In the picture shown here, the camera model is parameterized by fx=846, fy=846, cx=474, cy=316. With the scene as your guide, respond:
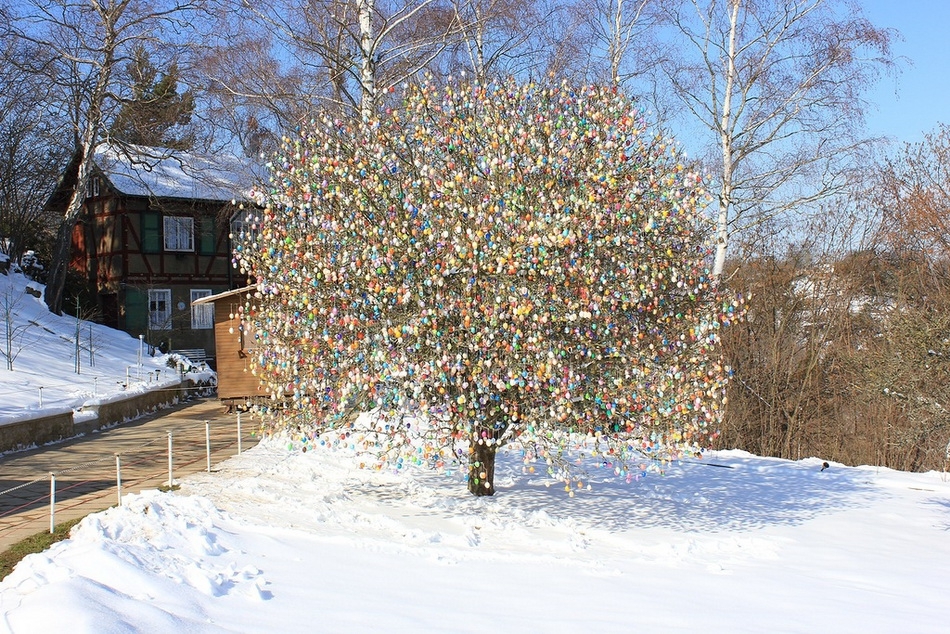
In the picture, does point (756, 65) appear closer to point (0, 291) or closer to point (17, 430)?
point (17, 430)

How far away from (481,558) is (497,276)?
8.89ft

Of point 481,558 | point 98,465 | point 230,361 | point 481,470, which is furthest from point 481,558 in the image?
point 230,361

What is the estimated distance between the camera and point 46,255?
31453 mm

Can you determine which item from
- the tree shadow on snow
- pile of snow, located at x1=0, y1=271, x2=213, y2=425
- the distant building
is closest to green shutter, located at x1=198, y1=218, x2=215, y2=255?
the distant building

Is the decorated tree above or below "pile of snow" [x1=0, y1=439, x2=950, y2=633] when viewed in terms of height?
above

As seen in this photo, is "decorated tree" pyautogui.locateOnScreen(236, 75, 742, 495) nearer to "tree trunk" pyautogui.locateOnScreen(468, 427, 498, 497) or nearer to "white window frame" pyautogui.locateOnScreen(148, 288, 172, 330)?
"tree trunk" pyautogui.locateOnScreen(468, 427, 498, 497)

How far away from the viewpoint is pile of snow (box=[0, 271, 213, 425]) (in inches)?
640

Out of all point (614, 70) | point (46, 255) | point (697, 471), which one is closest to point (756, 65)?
point (614, 70)

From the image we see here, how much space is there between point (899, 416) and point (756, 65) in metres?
7.55

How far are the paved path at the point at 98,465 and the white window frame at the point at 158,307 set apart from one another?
40.8 ft

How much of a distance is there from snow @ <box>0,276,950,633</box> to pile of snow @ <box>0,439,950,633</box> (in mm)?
27

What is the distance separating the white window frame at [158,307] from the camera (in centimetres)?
3058

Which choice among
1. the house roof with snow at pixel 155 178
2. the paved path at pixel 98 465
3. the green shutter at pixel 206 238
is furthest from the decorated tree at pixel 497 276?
the green shutter at pixel 206 238

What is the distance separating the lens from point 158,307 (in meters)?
31.0
